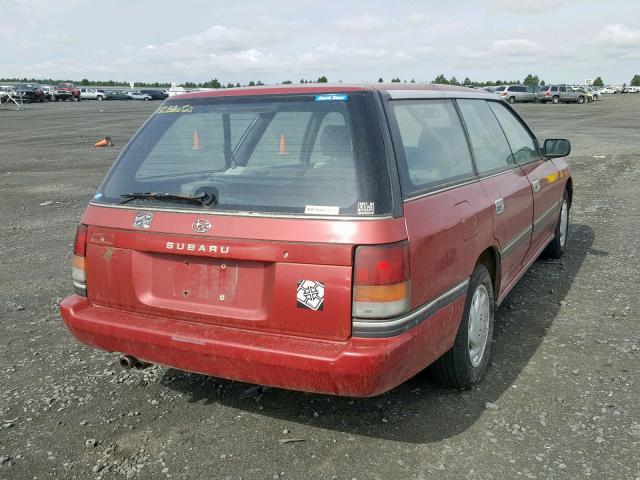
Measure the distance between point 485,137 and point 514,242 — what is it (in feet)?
2.46

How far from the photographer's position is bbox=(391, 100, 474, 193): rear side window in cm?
304

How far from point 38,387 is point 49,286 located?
6.82 ft

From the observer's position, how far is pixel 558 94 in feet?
185

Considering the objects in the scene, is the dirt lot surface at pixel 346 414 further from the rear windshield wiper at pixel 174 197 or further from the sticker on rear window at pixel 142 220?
the rear windshield wiper at pixel 174 197

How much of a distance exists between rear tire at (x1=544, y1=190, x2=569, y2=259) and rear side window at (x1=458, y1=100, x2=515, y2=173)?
202 centimetres

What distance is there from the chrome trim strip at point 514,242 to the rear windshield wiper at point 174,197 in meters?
1.94

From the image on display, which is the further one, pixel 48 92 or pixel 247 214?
pixel 48 92

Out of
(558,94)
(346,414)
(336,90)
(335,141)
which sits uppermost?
(558,94)

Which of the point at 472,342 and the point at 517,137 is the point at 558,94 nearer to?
the point at 517,137

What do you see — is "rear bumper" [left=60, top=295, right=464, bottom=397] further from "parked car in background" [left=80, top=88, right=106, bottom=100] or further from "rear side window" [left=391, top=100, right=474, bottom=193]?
"parked car in background" [left=80, top=88, right=106, bottom=100]

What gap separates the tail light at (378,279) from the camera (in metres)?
2.64

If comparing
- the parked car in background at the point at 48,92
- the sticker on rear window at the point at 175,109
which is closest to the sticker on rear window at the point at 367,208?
the sticker on rear window at the point at 175,109

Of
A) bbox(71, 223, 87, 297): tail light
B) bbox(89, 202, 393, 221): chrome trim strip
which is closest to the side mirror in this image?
bbox(89, 202, 393, 221): chrome trim strip

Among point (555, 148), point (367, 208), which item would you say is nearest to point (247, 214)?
point (367, 208)
